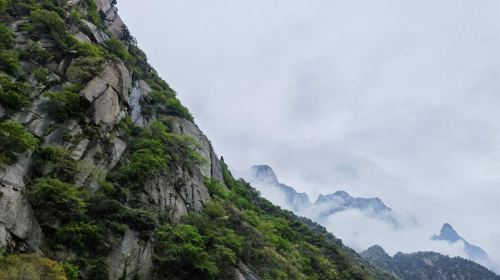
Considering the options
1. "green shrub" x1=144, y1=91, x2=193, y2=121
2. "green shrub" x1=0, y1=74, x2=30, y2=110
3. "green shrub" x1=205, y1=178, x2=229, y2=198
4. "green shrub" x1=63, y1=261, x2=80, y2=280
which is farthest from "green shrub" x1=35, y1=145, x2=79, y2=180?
"green shrub" x1=144, y1=91, x2=193, y2=121

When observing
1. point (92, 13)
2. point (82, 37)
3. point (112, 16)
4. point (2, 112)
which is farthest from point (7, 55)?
point (112, 16)

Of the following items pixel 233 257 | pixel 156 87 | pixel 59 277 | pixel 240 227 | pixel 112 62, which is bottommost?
pixel 59 277

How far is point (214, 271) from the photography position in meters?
27.6

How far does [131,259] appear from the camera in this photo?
25.3 m

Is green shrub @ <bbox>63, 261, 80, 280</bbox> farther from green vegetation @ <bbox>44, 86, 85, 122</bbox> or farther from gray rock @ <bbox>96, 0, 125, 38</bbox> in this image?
gray rock @ <bbox>96, 0, 125, 38</bbox>

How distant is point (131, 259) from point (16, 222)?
288 inches

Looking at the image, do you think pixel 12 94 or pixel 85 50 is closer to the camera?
pixel 12 94

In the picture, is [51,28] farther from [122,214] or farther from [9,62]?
[122,214]

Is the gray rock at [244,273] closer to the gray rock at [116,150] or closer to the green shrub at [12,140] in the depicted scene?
the gray rock at [116,150]

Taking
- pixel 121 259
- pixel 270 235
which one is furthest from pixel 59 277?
pixel 270 235

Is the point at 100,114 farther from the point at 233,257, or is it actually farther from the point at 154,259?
the point at 233,257

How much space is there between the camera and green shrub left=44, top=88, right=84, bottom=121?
30531 mm

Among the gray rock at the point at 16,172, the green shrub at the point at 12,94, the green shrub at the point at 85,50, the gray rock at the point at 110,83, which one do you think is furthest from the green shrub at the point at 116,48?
the gray rock at the point at 16,172

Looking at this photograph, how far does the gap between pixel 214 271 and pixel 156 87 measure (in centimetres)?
3982
